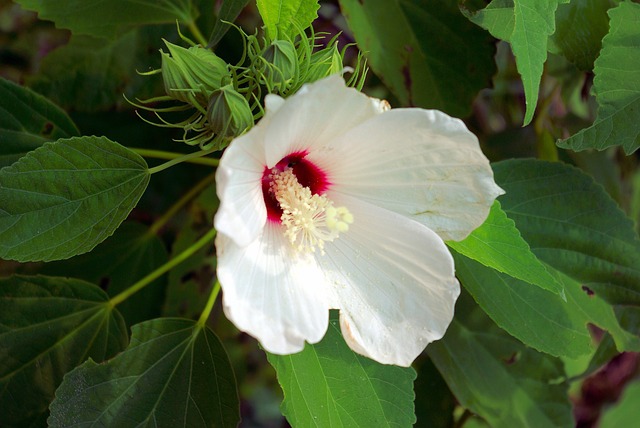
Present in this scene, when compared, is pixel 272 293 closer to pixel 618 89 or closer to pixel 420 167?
pixel 420 167

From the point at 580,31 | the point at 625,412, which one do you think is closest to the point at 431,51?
the point at 580,31

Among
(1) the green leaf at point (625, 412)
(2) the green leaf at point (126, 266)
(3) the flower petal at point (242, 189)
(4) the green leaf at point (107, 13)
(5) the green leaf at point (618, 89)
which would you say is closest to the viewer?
(3) the flower petal at point (242, 189)

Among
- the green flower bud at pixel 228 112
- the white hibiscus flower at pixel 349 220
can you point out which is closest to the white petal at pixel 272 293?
the white hibiscus flower at pixel 349 220

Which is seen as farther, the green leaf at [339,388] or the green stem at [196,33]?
the green stem at [196,33]

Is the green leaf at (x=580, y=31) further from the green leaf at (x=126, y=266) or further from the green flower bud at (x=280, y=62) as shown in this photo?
the green leaf at (x=126, y=266)

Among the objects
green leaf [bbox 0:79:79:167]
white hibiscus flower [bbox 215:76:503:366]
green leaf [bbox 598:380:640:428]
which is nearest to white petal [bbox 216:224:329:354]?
white hibiscus flower [bbox 215:76:503:366]

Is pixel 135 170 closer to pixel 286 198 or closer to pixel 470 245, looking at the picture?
pixel 286 198

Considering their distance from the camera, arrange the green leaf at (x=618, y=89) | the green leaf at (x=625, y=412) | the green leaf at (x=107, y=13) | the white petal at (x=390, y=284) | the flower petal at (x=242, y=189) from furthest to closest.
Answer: the green leaf at (x=625, y=412), the green leaf at (x=107, y=13), the green leaf at (x=618, y=89), the white petal at (x=390, y=284), the flower petal at (x=242, y=189)
